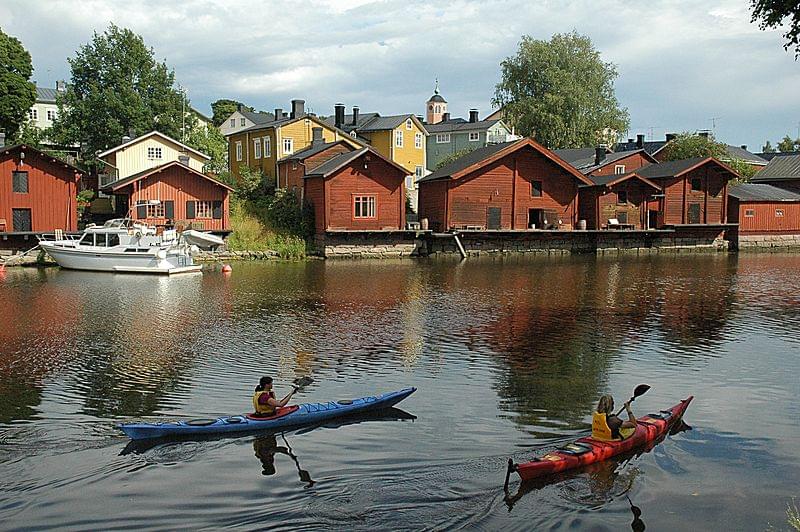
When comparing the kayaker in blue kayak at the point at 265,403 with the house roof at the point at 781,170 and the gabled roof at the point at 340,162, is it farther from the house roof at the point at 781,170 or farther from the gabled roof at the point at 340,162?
the house roof at the point at 781,170

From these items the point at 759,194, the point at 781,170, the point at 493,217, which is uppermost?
the point at 781,170

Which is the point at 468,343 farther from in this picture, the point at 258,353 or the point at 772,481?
the point at 772,481

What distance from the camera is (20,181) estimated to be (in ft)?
144

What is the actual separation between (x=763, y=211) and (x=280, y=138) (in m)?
38.4

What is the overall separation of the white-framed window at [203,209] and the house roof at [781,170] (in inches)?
2165

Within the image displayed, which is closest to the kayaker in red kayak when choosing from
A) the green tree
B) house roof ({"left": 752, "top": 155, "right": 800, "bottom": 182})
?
the green tree

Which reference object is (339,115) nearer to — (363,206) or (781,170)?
(363,206)

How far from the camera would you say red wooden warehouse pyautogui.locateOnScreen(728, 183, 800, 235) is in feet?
206

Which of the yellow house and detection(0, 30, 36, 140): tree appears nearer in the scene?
detection(0, 30, 36, 140): tree

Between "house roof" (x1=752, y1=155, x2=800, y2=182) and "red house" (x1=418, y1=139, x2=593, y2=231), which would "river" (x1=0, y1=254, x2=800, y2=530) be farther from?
"house roof" (x1=752, y1=155, x2=800, y2=182)

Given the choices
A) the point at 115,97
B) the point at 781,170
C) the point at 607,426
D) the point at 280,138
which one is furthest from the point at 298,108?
the point at 607,426

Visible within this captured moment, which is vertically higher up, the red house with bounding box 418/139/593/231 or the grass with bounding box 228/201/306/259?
the red house with bounding box 418/139/593/231

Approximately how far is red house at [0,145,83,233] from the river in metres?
13.8

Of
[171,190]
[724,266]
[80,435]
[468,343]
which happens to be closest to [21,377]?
[80,435]
